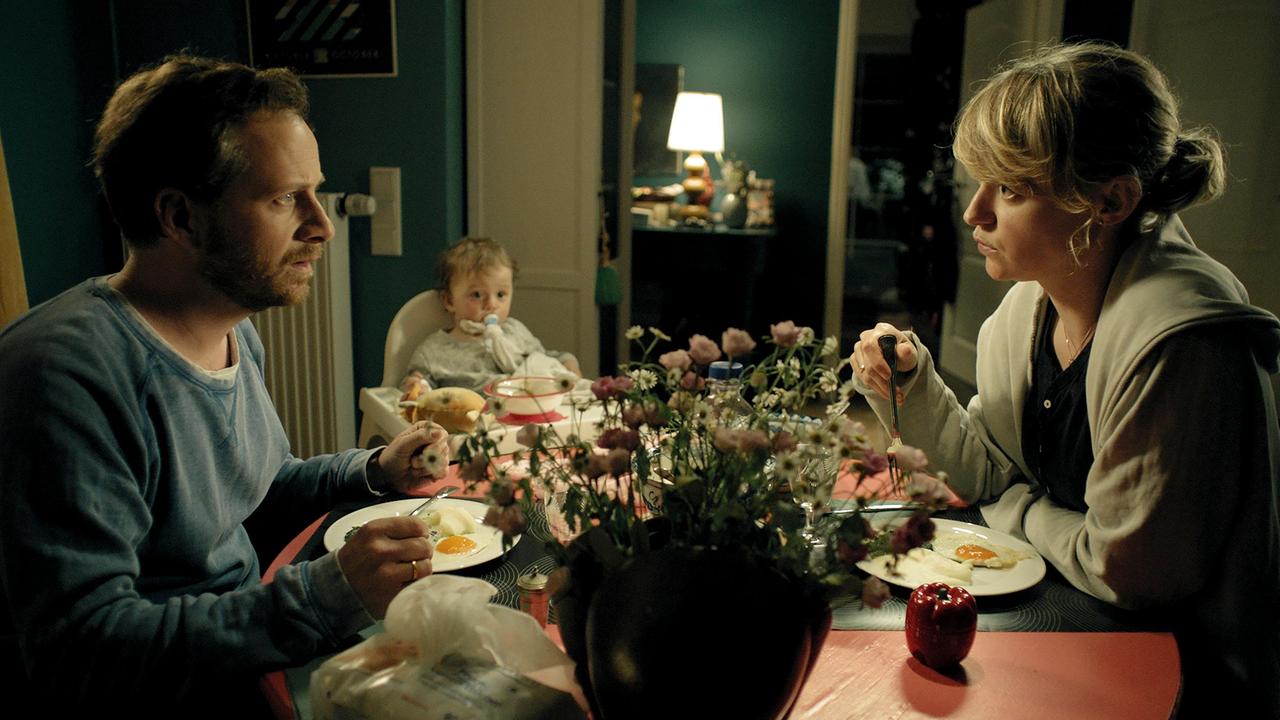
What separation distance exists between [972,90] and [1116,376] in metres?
4.07

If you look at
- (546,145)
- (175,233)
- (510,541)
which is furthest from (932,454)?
(546,145)

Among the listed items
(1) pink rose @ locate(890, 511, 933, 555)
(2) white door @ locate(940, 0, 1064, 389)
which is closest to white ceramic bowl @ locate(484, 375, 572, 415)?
(1) pink rose @ locate(890, 511, 933, 555)

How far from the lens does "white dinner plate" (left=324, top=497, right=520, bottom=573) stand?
1222mm

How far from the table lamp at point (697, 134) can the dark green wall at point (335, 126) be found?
7.28 ft

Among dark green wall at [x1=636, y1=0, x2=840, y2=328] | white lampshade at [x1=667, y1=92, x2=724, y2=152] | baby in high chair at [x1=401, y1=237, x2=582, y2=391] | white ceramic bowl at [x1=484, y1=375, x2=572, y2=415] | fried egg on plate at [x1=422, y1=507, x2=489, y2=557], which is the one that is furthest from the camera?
dark green wall at [x1=636, y1=0, x2=840, y2=328]

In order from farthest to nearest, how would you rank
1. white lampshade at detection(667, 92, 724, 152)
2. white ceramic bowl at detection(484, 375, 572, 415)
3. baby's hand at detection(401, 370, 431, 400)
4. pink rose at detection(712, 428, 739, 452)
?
white lampshade at detection(667, 92, 724, 152) → baby's hand at detection(401, 370, 431, 400) → white ceramic bowl at detection(484, 375, 572, 415) → pink rose at detection(712, 428, 739, 452)

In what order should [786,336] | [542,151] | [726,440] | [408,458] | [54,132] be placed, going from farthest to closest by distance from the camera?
[542,151] → [54,132] → [408,458] → [786,336] → [726,440]

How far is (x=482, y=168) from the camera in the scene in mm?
3463

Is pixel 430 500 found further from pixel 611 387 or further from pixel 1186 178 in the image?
pixel 1186 178

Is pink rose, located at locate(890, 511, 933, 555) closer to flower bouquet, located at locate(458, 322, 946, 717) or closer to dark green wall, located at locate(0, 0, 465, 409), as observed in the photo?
flower bouquet, located at locate(458, 322, 946, 717)

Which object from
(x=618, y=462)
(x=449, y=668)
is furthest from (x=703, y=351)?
(x=449, y=668)

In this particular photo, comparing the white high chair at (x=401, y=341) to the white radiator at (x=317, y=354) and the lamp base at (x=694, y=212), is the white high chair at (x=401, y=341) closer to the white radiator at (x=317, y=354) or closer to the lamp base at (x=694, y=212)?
the white radiator at (x=317, y=354)

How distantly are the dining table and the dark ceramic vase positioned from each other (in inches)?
3.3

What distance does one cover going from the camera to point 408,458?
55.4 inches
